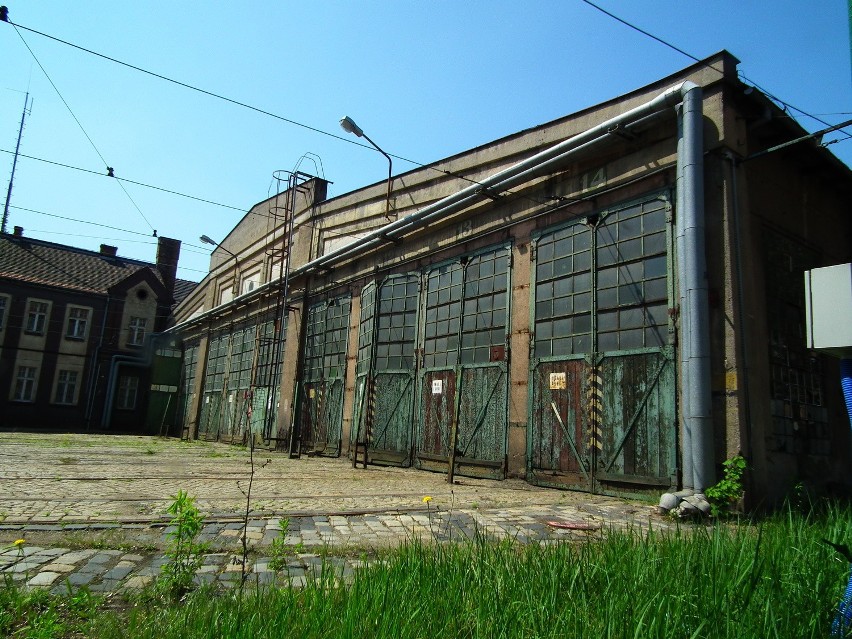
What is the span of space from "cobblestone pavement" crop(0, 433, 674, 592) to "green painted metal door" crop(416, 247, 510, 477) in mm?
1031

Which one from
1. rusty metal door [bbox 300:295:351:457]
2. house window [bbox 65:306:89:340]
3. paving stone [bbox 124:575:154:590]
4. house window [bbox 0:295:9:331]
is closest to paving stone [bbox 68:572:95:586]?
paving stone [bbox 124:575:154:590]

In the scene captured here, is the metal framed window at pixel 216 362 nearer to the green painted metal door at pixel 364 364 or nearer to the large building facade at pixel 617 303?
the large building facade at pixel 617 303

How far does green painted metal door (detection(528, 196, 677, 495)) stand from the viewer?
28.0ft

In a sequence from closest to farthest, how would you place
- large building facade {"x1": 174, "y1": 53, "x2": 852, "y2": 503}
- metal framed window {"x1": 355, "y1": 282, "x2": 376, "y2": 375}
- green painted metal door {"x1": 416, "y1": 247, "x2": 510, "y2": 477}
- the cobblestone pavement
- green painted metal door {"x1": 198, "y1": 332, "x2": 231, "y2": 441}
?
the cobblestone pavement, large building facade {"x1": 174, "y1": 53, "x2": 852, "y2": 503}, green painted metal door {"x1": 416, "y1": 247, "x2": 510, "y2": 477}, metal framed window {"x1": 355, "y1": 282, "x2": 376, "y2": 375}, green painted metal door {"x1": 198, "y1": 332, "x2": 231, "y2": 441}

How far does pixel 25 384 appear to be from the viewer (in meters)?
31.0

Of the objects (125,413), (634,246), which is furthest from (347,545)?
(125,413)

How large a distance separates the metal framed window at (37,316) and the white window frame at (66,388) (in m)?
2.61

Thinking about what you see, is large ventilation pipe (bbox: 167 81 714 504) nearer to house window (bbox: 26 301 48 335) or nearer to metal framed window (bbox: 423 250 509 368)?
metal framed window (bbox: 423 250 509 368)

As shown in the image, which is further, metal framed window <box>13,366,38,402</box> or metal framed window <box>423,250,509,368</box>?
metal framed window <box>13,366,38,402</box>

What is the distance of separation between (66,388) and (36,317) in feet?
14.1

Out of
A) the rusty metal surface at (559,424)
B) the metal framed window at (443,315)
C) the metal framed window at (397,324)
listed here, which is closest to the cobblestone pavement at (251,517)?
the rusty metal surface at (559,424)

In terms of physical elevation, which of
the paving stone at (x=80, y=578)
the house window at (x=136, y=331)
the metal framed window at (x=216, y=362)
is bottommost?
the paving stone at (x=80, y=578)

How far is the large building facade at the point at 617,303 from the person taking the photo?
315 inches

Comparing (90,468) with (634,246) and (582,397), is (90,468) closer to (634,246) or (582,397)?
(582,397)
